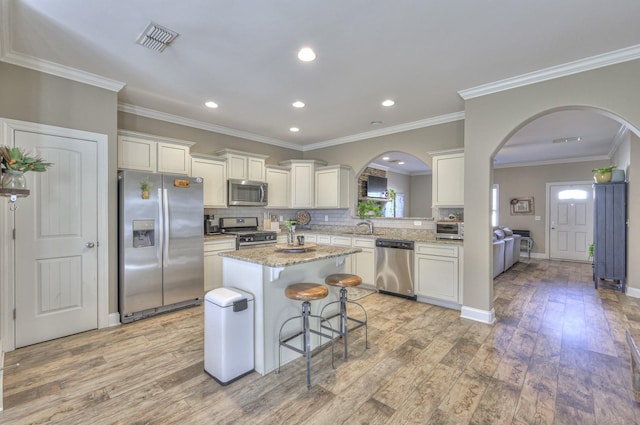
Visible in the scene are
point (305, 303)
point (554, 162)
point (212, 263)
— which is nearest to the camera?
point (305, 303)

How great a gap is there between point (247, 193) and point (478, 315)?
12.6 feet

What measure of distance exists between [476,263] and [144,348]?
3.68 meters

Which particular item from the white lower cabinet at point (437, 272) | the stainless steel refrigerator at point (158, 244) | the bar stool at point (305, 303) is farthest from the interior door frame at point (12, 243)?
the white lower cabinet at point (437, 272)

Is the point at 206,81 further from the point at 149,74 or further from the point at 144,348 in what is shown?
the point at 144,348

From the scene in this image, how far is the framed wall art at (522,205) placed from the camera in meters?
8.50

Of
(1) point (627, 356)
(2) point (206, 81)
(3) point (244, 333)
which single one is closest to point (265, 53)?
(2) point (206, 81)

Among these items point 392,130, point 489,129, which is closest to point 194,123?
point 392,130

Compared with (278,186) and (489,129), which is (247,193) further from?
(489,129)

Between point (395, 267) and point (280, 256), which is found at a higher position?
point (280, 256)

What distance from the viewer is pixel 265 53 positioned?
8.91 ft

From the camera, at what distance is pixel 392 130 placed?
5.08 meters

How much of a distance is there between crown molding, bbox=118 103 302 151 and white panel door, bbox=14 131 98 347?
108 cm

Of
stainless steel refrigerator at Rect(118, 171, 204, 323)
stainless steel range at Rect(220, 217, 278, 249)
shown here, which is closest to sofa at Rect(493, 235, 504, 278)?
stainless steel range at Rect(220, 217, 278, 249)

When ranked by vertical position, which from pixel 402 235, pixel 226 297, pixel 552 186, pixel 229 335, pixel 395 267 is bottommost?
pixel 229 335
